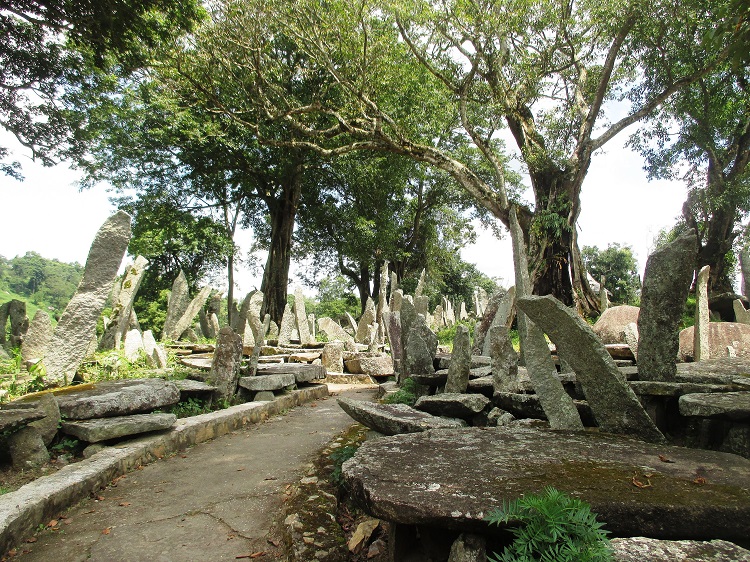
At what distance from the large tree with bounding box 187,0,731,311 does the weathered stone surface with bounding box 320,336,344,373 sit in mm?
5420

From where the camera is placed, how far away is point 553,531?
1.45 m

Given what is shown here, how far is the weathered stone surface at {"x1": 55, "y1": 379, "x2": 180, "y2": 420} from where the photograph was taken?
4242 millimetres

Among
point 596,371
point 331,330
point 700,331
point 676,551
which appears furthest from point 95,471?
point 331,330

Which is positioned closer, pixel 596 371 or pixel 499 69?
pixel 596 371

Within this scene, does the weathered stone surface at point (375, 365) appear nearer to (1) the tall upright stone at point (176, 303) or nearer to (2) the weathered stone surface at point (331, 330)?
(2) the weathered stone surface at point (331, 330)

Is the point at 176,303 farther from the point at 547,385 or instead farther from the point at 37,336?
the point at 547,385

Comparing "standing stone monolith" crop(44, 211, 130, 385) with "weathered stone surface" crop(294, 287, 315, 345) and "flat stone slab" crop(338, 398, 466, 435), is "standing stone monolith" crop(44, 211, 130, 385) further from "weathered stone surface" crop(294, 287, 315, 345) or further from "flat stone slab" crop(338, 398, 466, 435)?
"weathered stone surface" crop(294, 287, 315, 345)

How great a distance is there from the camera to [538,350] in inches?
125

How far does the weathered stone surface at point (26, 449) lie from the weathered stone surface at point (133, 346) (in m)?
4.71

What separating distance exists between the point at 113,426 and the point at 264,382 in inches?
112

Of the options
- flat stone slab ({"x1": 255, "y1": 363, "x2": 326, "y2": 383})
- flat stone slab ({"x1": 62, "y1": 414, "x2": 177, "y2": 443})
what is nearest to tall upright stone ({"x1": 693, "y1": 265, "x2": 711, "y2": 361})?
flat stone slab ({"x1": 255, "y1": 363, "x2": 326, "y2": 383})

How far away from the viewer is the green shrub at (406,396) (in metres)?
5.29

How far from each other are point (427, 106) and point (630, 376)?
15989 mm

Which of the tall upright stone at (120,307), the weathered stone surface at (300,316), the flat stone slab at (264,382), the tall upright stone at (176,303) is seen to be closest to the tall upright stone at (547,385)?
the flat stone slab at (264,382)
